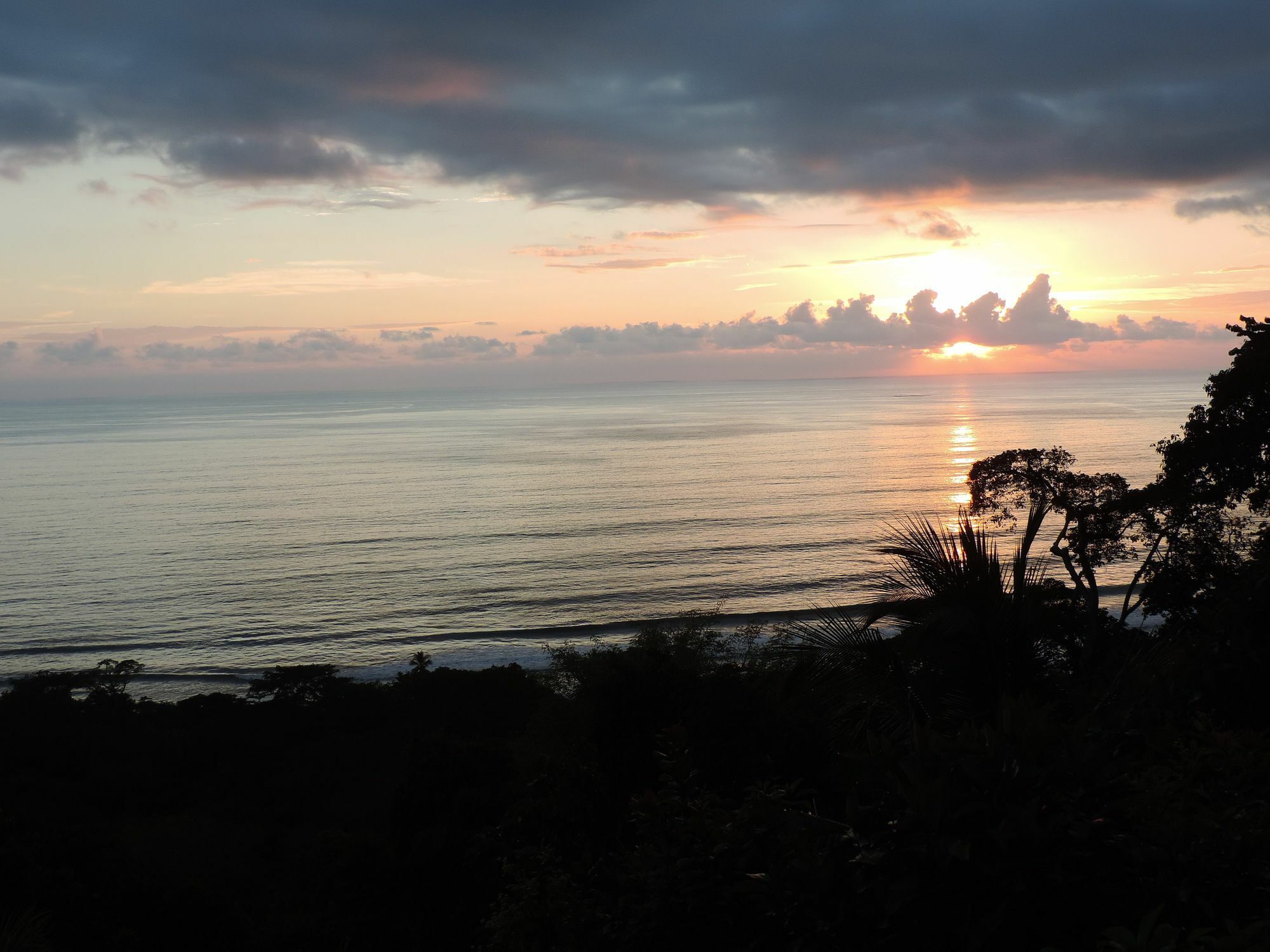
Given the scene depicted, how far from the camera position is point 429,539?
211ft

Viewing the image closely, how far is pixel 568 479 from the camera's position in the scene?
308ft

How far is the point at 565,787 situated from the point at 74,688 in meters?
31.0

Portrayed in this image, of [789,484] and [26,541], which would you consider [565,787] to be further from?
[789,484]

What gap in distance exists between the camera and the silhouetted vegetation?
4.15 m

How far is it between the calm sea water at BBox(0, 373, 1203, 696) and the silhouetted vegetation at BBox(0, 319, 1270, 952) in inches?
384

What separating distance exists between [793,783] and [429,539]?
2382 inches

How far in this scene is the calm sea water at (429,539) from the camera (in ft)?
141

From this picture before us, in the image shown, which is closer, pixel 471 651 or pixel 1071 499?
pixel 1071 499

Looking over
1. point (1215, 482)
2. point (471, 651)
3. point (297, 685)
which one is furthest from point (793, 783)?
point (471, 651)

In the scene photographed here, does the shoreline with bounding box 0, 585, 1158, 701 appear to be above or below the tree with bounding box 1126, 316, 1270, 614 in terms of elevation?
below

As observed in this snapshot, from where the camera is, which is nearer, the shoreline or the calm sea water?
the shoreline

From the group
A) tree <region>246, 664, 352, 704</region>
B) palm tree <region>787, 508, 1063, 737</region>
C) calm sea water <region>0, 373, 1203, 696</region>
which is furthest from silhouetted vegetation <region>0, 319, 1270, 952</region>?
calm sea water <region>0, 373, 1203, 696</region>

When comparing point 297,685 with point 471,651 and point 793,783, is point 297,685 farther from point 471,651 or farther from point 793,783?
point 793,783

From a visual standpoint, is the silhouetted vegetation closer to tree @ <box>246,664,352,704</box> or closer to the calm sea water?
tree @ <box>246,664,352,704</box>
